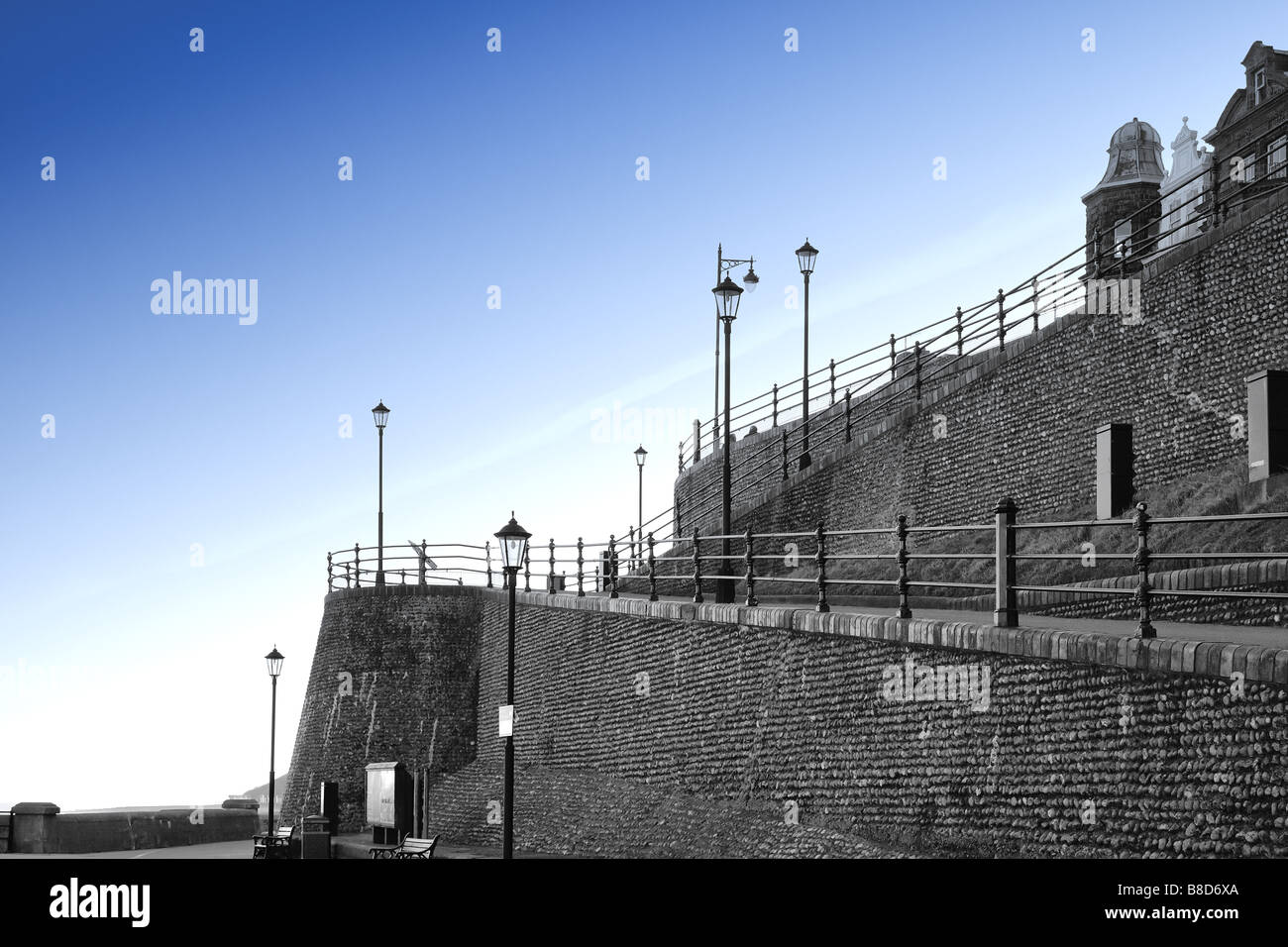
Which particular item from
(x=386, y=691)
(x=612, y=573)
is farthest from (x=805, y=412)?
(x=386, y=691)

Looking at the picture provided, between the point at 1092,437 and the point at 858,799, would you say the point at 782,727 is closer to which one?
the point at 858,799

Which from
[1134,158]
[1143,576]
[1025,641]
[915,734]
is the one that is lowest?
[915,734]

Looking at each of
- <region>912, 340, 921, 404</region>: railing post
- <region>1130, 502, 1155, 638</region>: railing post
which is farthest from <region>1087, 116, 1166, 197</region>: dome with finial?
<region>1130, 502, 1155, 638</region>: railing post

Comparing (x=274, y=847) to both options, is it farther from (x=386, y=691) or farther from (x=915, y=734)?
(x=915, y=734)

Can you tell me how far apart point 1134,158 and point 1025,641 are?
39.1m

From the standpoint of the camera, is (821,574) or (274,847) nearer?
(821,574)

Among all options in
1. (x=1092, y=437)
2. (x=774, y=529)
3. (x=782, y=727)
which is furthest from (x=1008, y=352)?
(x=782, y=727)

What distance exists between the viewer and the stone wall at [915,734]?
34.0 feet

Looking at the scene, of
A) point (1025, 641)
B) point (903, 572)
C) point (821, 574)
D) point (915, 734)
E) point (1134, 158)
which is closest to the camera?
point (1025, 641)

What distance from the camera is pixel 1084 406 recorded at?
2155cm

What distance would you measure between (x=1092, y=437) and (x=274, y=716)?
742 inches

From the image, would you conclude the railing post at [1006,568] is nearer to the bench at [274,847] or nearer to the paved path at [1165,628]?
the paved path at [1165,628]
